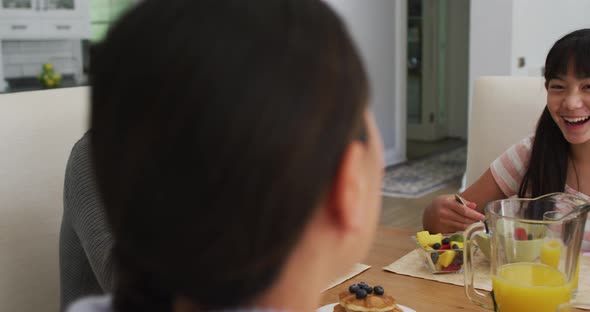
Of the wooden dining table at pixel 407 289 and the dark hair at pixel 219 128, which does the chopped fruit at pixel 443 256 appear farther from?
the dark hair at pixel 219 128

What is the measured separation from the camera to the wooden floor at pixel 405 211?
163 inches

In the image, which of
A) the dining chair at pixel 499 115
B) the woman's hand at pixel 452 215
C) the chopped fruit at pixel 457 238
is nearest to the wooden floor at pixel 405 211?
the dining chair at pixel 499 115

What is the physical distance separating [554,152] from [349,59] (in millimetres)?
1357

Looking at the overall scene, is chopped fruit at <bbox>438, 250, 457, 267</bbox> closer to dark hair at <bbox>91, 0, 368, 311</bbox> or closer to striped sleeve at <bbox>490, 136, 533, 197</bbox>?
striped sleeve at <bbox>490, 136, 533, 197</bbox>

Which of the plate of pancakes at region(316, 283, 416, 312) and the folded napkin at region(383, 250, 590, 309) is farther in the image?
the folded napkin at region(383, 250, 590, 309)

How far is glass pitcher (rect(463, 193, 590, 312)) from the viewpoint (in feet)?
2.95

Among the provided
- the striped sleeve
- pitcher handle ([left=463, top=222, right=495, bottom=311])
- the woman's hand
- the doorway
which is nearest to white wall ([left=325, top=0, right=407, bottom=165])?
the doorway

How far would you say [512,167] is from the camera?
5.64ft

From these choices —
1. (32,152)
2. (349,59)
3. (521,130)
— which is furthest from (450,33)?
(349,59)

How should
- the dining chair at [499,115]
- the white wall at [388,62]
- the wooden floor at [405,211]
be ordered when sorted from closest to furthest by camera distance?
1. the dining chair at [499,115]
2. the wooden floor at [405,211]
3. the white wall at [388,62]

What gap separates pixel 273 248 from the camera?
0.43 metres

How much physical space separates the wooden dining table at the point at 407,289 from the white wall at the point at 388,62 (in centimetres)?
435

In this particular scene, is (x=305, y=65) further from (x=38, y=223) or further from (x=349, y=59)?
(x=38, y=223)

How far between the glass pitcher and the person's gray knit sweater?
613 millimetres
